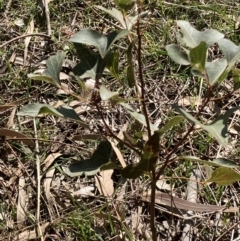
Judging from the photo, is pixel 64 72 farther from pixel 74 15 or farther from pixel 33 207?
pixel 33 207

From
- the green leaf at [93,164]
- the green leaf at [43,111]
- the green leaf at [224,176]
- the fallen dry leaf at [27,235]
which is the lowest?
the fallen dry leaf at [27,235]

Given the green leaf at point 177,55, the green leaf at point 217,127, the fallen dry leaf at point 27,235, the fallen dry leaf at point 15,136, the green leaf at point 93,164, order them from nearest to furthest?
the green leaf at point 217,127
the green leaf at point 177,55
the green leaf at point 93,164
the fallen dry leaf at point 27,235
the fallen dry leaf at point 15,136

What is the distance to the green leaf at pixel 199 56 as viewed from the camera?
0.96 m

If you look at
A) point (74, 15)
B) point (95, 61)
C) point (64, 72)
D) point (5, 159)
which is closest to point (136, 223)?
point (5, 159)

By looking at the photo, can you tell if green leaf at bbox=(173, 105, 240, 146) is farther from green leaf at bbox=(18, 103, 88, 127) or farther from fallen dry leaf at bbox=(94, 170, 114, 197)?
fallen dry leaf at bbox=(94, 170, 114, 197)

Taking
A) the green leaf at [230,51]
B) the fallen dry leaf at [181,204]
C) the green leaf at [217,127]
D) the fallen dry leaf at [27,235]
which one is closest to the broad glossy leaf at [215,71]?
the green leaf at [230,51]

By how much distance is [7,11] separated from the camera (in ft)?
7.66

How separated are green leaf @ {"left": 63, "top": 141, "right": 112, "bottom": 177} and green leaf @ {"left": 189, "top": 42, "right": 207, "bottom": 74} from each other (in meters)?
0.31

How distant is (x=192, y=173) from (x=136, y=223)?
27cm

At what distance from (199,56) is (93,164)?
0.38 meters

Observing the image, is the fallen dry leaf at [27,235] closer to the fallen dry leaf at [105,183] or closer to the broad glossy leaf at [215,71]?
the fallen dry leaf at [105,183]

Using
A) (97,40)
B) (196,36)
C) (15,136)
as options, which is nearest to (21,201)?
(15,136)

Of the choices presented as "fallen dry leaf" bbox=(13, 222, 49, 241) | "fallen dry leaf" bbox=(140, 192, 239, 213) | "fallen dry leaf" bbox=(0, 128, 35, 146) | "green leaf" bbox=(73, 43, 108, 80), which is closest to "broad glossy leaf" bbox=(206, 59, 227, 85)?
"green leaf" bbox=(73, 43, 108, 80)

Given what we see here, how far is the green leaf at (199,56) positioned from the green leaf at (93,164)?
311 mm
